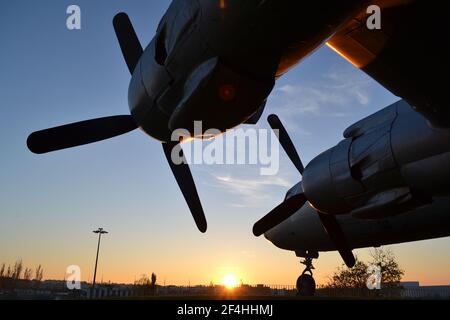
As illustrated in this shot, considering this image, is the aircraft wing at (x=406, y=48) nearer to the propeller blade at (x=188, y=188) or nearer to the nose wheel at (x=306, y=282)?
the propeller blade at (x=188, y=188)

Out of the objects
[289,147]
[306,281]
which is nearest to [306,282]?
[306,281]

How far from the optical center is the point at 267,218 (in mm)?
9641

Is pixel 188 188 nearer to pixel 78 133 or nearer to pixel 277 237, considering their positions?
pixel 78 133

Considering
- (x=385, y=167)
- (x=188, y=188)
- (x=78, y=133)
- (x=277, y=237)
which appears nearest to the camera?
(x=78, y=133)

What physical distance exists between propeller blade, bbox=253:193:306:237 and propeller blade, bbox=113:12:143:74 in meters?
5.41

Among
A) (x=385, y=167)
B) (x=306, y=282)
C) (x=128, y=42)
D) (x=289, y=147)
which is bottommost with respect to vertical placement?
(x=306, y=282)

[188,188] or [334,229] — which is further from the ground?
[188,188]

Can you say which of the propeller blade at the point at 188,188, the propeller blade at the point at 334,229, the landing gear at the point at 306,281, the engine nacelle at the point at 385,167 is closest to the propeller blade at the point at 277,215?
the propeller blade at the point at 334,229

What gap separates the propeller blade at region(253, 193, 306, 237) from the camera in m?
9.53

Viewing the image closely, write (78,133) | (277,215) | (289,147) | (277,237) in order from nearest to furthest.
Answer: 1. (78,133)
2. (277,215)
3. (289,147)
4. (277,237)

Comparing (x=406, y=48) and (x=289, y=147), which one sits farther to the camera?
(x=289, y=147)

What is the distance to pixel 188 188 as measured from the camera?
20.4ft

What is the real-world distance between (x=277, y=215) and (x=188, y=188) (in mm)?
4244
